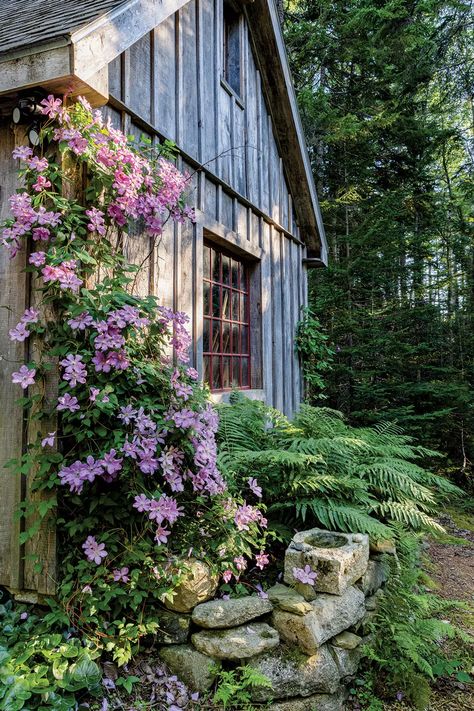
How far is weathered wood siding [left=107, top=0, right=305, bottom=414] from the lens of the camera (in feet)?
11.1

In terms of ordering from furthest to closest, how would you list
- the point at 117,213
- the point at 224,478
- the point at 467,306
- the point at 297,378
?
the point at 467,306 < the point at 297,378 < the point at 224,478 < the point at 117,213

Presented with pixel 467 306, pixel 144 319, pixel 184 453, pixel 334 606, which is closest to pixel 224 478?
pixel 184 453

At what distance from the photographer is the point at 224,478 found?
2.95 m

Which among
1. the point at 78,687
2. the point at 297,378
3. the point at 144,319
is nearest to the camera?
the point at 78,687

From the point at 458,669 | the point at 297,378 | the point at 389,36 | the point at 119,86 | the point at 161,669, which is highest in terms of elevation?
Result: the point at 389,36

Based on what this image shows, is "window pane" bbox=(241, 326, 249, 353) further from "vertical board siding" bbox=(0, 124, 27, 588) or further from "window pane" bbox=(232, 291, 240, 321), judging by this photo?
"vertical board siding" bbox=(0, 124, 27, 588)

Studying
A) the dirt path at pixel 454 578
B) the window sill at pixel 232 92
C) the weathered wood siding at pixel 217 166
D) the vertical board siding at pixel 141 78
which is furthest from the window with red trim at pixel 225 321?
the dirt path at pixel 454 578

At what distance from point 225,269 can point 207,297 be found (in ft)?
2.02

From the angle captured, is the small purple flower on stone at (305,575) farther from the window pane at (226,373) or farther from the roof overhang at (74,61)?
the roof overhang at (74,61)

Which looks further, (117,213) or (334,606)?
(117,213)

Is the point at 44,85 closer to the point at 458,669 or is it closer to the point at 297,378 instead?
the point at 458,669

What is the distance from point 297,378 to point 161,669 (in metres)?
4.27

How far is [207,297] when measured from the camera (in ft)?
14.2

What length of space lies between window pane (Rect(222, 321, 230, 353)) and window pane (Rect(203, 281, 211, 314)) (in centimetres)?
40
